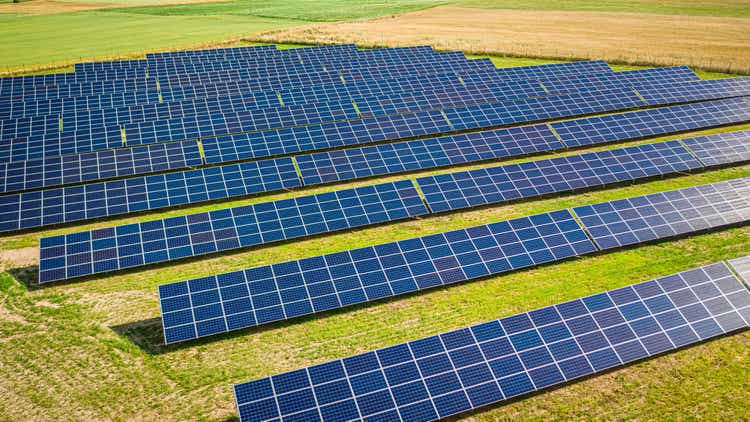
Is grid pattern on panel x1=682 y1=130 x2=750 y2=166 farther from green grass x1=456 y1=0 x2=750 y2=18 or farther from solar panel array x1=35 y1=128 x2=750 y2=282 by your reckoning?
green grass x1=456 y1=0 x2=750 y2=18

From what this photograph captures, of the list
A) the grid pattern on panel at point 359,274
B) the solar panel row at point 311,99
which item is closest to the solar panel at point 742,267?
the grid pattern on panel at point 359,274

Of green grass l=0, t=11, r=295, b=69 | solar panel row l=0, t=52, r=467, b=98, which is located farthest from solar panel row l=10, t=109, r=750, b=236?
green grass l=0, t=11, r=295, b=69

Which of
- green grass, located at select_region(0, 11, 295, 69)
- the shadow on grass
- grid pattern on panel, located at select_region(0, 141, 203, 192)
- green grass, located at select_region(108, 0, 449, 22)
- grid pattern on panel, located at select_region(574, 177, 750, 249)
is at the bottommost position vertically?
green grass, located at select_region(108, 0, 449, 22)

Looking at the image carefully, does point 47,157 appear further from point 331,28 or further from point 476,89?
point 331,28

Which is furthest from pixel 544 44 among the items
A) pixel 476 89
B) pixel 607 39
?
pixel 476 89

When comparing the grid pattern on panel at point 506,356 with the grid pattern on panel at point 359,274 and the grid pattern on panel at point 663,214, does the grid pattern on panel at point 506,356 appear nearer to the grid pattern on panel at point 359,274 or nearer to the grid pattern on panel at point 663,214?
the grid pattern on panel at point 359,274
